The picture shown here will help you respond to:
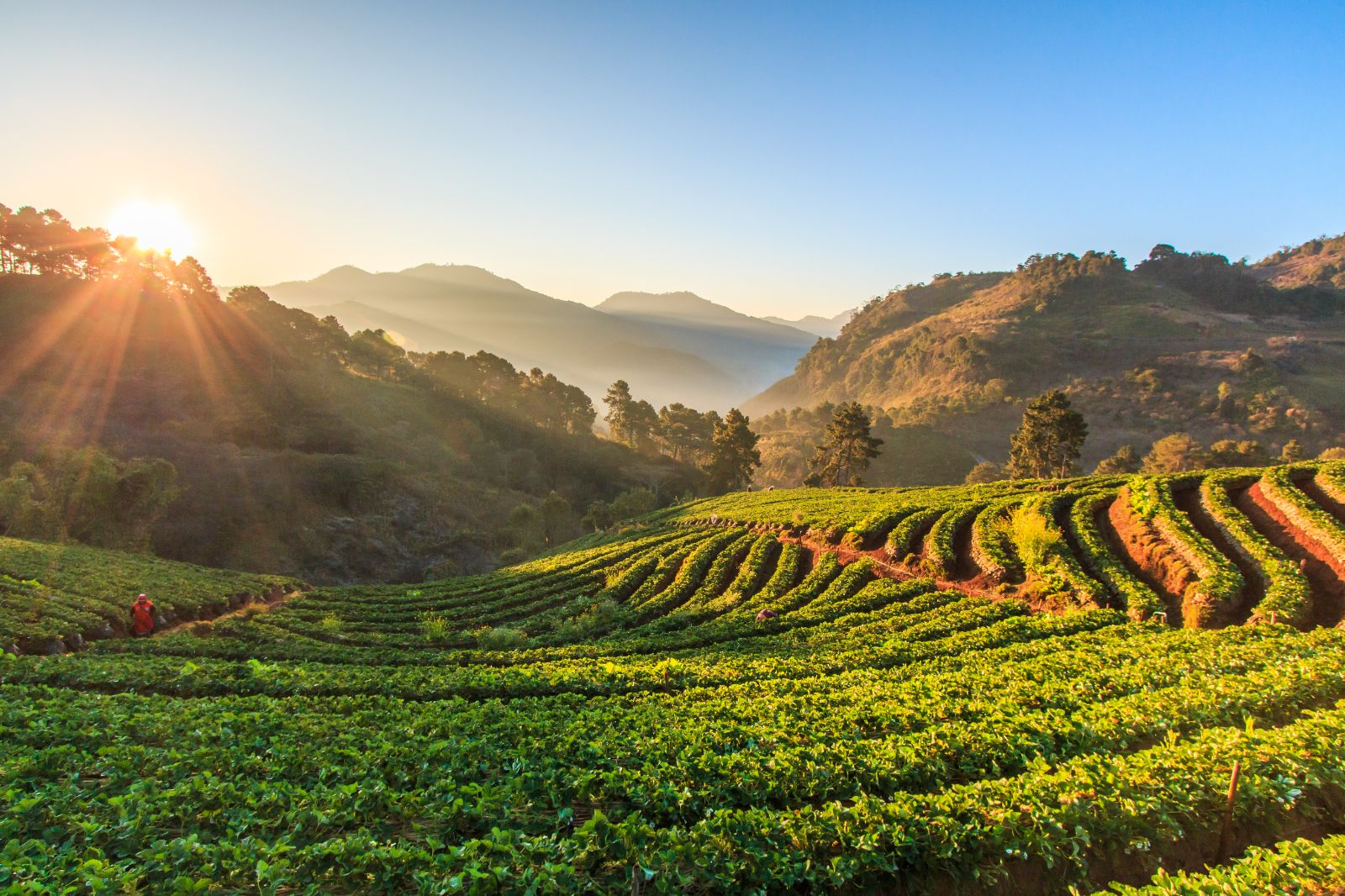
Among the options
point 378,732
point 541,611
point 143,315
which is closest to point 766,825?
point 378,732

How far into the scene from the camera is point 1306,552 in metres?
21.7

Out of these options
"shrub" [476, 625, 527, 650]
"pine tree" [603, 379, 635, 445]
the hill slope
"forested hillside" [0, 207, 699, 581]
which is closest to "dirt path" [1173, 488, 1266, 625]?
"shrub" [476, 625, 527, 650]

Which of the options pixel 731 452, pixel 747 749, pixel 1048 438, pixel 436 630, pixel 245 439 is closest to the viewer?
pixel 747 749

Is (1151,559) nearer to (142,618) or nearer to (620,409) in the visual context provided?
(142,618)

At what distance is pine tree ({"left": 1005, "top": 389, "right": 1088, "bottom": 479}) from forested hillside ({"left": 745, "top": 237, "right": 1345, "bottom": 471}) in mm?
52423

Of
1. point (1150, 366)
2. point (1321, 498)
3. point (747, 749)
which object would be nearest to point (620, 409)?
point (1321, 498)

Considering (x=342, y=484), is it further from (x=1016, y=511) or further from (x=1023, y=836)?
(x=1023, y=836)

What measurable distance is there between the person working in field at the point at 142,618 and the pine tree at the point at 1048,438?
73.0m

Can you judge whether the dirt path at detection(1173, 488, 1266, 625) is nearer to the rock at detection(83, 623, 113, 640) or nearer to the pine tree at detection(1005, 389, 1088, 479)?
the pine tree at detection(1005, 389, 1088, 479)

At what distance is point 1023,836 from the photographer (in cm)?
691

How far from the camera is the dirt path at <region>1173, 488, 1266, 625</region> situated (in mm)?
18984

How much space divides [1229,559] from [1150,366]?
149228 mm

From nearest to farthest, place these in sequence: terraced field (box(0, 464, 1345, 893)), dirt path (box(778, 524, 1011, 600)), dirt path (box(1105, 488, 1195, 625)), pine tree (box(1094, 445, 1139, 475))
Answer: terraced field (box(0, 464, 1345, 893)) → dirt path (box(1105, 488, 1195, 625)) → dirt path (box(778, 524, 1011, 600)) → pine tree (box(1094, 445, 1139, 475))

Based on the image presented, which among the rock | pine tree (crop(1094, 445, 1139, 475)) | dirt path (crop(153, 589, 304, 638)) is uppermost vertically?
pine tree (crop(1094, 445, 1139, 475))
